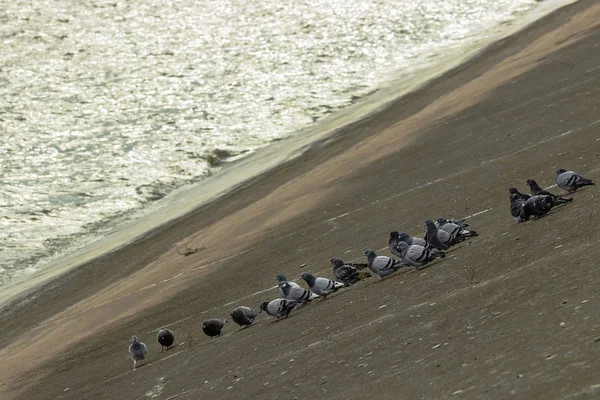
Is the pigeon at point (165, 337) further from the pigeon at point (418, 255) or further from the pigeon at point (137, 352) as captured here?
the pigeon at point (418, 255)

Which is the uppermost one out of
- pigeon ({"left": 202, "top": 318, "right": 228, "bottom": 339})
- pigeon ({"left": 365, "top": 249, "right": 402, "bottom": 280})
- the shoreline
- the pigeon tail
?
the shoreline

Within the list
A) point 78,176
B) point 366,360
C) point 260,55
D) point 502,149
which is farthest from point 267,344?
point 260,55

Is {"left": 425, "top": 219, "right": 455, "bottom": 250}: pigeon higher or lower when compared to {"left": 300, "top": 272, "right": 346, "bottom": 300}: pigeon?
higher

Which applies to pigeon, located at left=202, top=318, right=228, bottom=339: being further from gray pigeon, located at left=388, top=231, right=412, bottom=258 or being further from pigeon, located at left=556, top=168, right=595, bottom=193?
pigeon, located at left=556, top=168, right=595, bottom=193

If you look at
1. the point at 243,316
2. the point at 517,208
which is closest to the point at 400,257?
the point at 517,208

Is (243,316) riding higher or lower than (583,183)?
lower

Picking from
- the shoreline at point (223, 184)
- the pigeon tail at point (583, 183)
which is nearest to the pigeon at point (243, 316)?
the pigeon tail at point (583, 183)

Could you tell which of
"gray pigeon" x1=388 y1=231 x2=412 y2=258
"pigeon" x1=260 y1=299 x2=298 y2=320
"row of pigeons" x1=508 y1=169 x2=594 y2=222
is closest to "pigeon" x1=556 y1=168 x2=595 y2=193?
"row of pigeons" x1=508 y1=169 x2=594 y2=222

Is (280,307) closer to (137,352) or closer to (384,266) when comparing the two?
(384,266)
